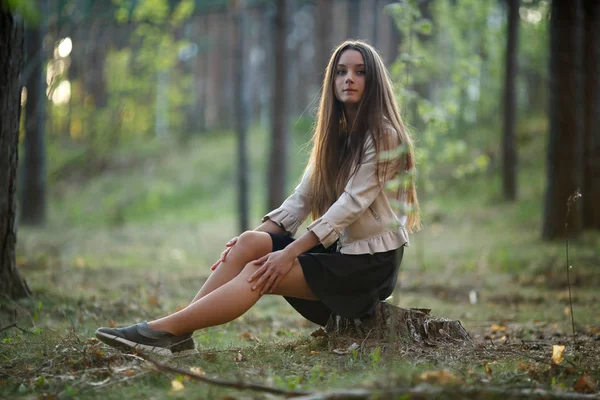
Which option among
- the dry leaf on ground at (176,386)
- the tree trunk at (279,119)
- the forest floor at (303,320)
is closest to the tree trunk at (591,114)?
the forest floor at (303,320)

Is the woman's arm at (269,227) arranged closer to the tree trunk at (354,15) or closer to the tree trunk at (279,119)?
the tree trunk at (279,119)

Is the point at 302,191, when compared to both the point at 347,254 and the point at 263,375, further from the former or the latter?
the point at 263,375

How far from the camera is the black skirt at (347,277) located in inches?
142

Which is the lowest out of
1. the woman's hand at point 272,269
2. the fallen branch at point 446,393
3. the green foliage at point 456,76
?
the fallen branch at point 446,393

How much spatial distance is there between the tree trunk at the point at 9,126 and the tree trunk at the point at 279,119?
782 centimetres

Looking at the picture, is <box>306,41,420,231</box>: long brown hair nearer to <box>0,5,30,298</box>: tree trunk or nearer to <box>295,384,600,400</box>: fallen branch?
<box>295,384,600,400</box>: fallen branch

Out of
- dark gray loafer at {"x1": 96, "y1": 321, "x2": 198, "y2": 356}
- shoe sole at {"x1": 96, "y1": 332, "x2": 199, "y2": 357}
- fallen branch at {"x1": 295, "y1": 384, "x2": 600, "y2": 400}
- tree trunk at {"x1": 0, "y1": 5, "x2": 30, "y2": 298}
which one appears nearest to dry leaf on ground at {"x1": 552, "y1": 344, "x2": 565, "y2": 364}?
fallen branch at {"x1": 295, "y1": 384, "x2": 600, "y2": 400}

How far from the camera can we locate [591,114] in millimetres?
9984

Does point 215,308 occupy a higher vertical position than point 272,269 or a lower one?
lower

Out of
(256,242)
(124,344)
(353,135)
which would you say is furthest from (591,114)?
→ (124,344)

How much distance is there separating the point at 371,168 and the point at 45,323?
275 centimetres

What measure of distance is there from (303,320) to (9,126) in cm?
292

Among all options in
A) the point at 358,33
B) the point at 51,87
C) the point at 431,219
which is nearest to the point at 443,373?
the point at 51,87

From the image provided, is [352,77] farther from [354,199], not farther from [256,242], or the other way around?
[256,242]
